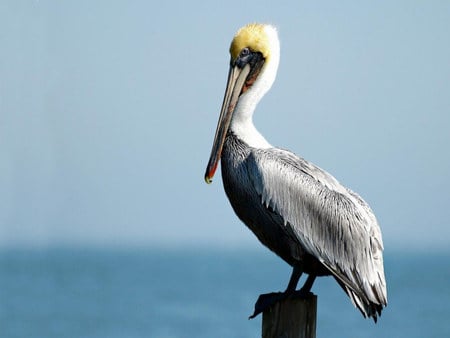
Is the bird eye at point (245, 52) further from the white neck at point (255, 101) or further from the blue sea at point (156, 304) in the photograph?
the blue sea at point (156, 304)

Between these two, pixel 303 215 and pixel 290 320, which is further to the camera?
pixel 303 215

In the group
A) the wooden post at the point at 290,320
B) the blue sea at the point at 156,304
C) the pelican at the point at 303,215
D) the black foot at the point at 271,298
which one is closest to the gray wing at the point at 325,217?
the pelican at the point at 303,215

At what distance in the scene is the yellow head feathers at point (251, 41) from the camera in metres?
6.43

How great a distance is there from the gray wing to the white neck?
0.59ft

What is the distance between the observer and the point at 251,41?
253 inches

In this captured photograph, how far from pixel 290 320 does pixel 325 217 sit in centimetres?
98

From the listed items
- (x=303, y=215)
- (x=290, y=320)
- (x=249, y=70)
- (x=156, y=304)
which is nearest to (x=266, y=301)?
(x=290, y=320)

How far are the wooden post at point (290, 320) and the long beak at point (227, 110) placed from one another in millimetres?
1161

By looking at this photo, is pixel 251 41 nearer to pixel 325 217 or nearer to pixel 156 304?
pixel 325 217

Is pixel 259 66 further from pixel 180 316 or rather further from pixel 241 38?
pixel 180 316

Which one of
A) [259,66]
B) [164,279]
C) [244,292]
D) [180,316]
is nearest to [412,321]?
[180,316]

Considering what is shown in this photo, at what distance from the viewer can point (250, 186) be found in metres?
6.01

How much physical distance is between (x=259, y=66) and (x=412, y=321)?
3721 centimetres

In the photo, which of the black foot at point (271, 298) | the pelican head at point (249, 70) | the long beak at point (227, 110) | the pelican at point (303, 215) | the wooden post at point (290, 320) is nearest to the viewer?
the wooden post at point (290, 320)
